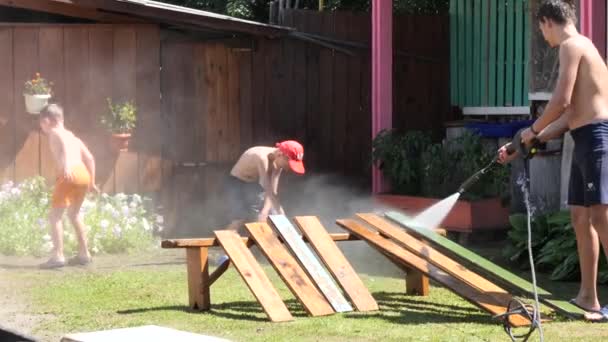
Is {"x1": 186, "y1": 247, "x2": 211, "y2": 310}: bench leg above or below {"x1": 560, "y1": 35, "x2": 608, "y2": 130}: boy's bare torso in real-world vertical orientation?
below

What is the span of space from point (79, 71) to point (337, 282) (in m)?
5.49

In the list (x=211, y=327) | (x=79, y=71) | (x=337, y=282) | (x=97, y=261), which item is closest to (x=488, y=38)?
(x=79, y=71)

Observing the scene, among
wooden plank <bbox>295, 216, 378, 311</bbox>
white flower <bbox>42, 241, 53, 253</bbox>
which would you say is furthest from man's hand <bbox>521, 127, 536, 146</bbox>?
white flower <bbox>42, 241, 53, 253</bbox>

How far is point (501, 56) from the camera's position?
46.2 feet

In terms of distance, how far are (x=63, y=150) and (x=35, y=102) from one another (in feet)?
5.01

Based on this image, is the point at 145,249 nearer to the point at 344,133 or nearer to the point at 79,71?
the point at 79,71

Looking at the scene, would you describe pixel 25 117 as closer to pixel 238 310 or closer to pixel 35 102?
pixel 35 102

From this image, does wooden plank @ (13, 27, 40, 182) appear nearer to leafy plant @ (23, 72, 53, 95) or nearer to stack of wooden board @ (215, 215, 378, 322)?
leafy plant @ (23, 72, 53, 95)

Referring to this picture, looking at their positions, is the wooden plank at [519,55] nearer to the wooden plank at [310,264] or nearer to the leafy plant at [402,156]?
the leafy plant at [402,156]

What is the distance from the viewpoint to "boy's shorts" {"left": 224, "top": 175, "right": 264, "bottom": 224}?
11.0 meters

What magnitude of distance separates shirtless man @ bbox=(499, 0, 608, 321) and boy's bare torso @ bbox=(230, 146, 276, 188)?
364 centimetres

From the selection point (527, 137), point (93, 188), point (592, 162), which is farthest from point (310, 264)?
point (93, 188)

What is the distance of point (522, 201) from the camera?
12.3 meters

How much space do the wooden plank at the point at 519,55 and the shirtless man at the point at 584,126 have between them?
640 centimetres
